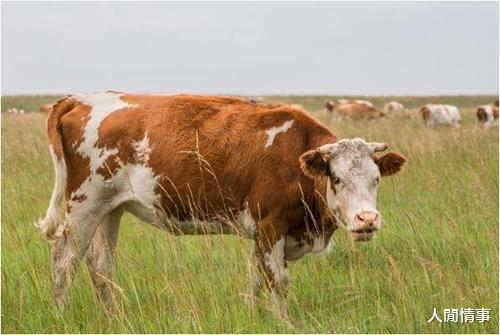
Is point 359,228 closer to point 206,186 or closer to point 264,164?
point 264,164

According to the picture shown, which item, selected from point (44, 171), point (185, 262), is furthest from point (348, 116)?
point (185, 262)

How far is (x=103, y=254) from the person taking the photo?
622cm

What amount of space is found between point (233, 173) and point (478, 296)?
2098 mm

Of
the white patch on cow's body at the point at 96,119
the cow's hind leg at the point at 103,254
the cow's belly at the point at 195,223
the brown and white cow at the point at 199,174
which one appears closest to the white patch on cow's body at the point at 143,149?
the brown and white cow at the point at 199,174

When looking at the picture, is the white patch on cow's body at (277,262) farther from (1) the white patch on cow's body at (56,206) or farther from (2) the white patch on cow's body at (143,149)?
(1) the white patch on cow's body at (56,206)

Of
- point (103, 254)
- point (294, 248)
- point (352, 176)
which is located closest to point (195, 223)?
point (294, 248)

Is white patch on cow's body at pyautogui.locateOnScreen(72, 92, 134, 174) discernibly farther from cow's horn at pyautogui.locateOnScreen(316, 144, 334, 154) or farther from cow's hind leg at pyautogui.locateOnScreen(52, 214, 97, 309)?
cow's horn at pyautogui.locateOnScreen(316, 144, 334, 154)

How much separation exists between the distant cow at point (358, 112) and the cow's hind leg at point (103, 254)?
1217 inches

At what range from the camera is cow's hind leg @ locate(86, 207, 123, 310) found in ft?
20.0

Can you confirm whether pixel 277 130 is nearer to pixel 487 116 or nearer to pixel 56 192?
pixel 56 192

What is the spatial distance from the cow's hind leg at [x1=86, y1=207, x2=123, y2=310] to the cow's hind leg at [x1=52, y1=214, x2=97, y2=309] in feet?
0.32

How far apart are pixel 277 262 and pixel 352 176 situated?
3.10ft

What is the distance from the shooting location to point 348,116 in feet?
122

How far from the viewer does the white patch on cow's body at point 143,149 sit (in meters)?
5.93
